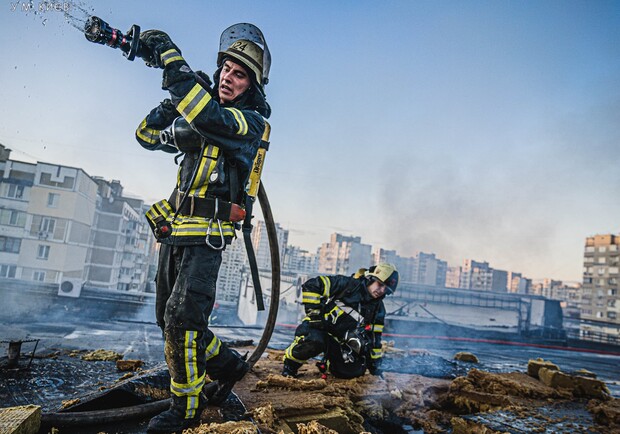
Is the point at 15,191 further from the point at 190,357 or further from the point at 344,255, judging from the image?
the point at 344,255

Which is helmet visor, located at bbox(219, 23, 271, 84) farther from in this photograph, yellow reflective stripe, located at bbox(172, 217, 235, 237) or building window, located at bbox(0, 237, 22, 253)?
building window, located at bbox(0, 237, 22, 253)

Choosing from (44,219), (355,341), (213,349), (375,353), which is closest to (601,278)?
(375,353)

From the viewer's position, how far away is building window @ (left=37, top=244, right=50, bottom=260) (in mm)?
34728

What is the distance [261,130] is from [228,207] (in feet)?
1.72

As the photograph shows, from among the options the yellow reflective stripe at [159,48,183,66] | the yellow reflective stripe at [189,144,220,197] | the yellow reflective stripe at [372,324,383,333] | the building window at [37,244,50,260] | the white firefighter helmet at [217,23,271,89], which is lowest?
the building window at [37,244,50,260]

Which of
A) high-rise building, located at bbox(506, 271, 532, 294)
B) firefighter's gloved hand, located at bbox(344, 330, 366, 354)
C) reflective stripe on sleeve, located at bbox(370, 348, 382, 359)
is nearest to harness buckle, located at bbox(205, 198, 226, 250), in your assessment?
firefighter's gloved hand, located at bbox(344, 330, 366, 354)

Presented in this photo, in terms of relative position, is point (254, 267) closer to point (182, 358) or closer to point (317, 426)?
point (182, 358)

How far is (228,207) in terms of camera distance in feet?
6.70

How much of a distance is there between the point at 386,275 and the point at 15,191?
1703 inches

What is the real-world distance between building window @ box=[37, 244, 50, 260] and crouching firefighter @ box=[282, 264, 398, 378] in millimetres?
40841

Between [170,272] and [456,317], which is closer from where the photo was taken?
[170,272]

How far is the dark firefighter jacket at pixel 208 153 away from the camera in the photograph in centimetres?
183

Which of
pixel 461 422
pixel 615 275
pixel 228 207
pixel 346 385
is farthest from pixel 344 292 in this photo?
pixel 615 275

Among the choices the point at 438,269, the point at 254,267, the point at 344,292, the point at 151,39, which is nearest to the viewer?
the point at 151,39
